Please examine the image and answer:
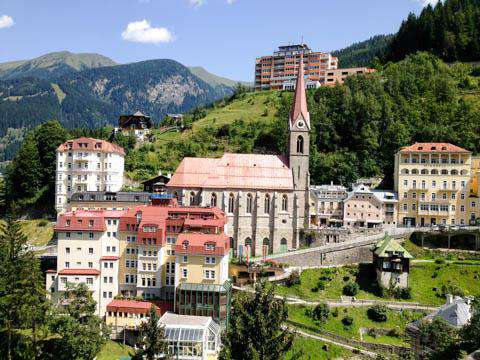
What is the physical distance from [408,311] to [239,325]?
28.4 meters

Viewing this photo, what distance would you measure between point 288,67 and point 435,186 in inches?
3312

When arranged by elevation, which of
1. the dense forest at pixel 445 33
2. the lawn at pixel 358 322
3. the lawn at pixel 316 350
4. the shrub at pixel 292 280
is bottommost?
the lawn at pixel 316 350

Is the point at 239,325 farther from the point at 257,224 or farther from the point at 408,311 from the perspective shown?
the point at 257,224

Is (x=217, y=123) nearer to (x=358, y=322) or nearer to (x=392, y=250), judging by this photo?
(x=392, y=250)

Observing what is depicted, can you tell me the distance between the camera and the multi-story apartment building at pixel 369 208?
78.9 metres

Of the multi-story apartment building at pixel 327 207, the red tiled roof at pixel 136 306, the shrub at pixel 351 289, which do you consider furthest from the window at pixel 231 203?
the red tiled roof at pixel 136 306

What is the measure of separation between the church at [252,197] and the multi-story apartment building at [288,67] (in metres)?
73.9

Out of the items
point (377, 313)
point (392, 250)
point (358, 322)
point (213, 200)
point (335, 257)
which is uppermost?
point (213, 200)

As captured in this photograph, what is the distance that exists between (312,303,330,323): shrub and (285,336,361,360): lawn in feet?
12.1

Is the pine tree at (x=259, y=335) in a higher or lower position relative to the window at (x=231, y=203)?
lower

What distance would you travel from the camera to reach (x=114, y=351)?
53.9 metres

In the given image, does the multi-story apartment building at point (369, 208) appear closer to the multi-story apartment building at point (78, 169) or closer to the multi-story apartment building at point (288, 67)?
the multi-story apartment building at point (78, 169)

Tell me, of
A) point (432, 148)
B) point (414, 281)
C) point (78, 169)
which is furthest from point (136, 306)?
point (432, 148)

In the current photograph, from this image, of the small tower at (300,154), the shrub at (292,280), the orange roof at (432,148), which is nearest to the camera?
the shrub at (292,280)
